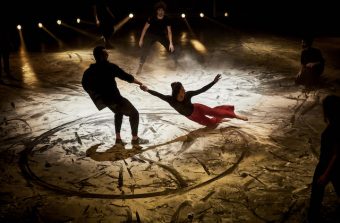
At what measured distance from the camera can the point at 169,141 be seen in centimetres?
742

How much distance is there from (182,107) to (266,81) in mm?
4713

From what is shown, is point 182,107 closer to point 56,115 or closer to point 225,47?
point 56,115

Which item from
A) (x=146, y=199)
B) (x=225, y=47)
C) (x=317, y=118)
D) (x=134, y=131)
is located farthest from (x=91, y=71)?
(x=225, y=47)

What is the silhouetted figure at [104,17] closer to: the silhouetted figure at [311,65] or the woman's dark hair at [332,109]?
the silhouetted figure at [311,65]

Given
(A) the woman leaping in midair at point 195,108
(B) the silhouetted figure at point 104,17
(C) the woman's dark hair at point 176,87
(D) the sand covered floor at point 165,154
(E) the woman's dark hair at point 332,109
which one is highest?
(B) the silhouetted figure at point 104,17

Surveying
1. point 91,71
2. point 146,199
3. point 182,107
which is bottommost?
point 146,199

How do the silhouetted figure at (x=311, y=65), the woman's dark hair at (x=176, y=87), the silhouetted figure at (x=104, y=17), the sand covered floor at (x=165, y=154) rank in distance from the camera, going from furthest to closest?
the silhouetted figure at (x=104, y=17) → the silhouetted figure at (x=311, y=65) → the woman's dark hair at (x=176, y=87) → the sand covered floor at (x=165, y=154)

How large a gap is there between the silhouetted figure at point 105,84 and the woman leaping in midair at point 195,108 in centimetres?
88

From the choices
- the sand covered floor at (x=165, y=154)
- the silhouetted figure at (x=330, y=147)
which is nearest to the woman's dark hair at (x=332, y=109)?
the silhouetted figure at (x=330, y=147)

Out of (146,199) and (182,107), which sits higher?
(182,107)

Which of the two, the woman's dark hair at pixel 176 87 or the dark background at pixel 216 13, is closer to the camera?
the woman's dark hair at pixel 176 87

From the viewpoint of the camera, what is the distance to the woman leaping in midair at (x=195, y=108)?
744cm

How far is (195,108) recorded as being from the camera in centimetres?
777

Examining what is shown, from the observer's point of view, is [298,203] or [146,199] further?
[146,199]
